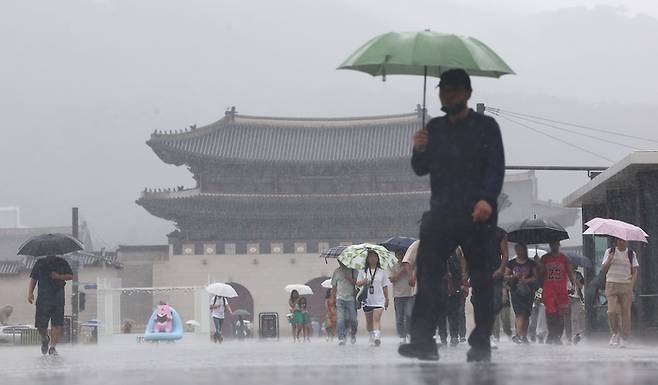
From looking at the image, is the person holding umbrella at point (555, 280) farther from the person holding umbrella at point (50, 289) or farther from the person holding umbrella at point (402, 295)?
the person holding umbrella at point (50, 289)

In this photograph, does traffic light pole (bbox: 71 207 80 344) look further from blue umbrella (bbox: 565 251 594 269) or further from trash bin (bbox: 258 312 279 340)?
blue umbrella (bbox: 565 251 594 269)

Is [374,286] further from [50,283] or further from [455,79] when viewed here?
[455,79]

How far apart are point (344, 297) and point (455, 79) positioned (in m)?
10.1

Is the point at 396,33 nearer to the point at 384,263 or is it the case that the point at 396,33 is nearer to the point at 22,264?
the point at 384,263

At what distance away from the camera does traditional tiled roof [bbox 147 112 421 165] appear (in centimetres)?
5103

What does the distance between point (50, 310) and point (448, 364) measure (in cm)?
761

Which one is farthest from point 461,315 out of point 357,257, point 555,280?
point 357,257

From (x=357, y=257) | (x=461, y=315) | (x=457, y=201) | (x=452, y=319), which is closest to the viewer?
(x=457, y=201)

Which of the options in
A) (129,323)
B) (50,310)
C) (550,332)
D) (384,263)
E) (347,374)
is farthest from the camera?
(129,323)

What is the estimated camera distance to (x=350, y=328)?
1755cm

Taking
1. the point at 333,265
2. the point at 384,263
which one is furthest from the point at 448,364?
the point at 333,265

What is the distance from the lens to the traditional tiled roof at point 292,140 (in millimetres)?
51031

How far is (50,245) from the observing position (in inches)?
616

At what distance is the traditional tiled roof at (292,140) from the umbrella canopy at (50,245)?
113 ft
